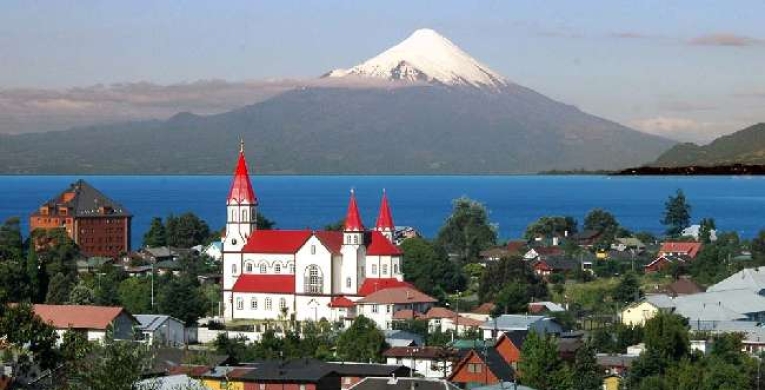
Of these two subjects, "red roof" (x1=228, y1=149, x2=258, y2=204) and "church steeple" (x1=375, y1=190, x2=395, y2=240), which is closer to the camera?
"red roof" (x1=228, y1=149, x2=258, y2=204)

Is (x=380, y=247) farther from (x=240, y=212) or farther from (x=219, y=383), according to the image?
(x=219, y=383)

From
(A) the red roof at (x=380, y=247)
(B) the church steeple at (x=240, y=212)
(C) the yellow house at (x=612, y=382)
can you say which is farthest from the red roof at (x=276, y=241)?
(C) the yellow house at (x=612, y=382)

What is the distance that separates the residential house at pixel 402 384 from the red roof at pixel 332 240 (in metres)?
23.1

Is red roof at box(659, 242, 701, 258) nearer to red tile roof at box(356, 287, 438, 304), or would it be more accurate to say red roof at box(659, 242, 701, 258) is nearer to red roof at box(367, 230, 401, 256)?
red roof at box(367, 230, 401, 256)

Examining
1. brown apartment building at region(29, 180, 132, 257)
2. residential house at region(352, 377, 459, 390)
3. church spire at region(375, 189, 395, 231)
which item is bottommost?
residential house at region(352, 377, 459, 390)

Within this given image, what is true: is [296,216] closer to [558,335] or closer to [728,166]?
[558,335]

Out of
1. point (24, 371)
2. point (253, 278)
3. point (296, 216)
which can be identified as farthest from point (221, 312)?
point (296, 216)

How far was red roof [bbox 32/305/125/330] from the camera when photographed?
4584 centimetres

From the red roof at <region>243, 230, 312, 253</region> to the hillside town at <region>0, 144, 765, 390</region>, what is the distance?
82 millimetres

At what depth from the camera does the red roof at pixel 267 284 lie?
188 ft

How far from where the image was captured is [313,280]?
56844mm

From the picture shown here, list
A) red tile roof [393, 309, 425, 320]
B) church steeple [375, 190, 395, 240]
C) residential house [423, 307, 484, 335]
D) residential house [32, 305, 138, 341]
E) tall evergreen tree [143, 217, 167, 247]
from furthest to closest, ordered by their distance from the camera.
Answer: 1. tall evergreen tree [143, 217, 167, 247]
2. church steeple [375, 190, 395, 240]
3. red tile roof [393, 309, 425, 320]
4. residential house [423, 307, 484, 335]
5. residential house [32, 305, 138, 341]

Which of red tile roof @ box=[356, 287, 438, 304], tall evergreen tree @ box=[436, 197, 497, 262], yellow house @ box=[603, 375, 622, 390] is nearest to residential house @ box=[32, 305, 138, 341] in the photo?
red tile roof @ box=[356, 287, 438, 304]

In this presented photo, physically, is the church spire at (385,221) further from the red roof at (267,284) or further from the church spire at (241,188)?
the red roof at (267,284)
